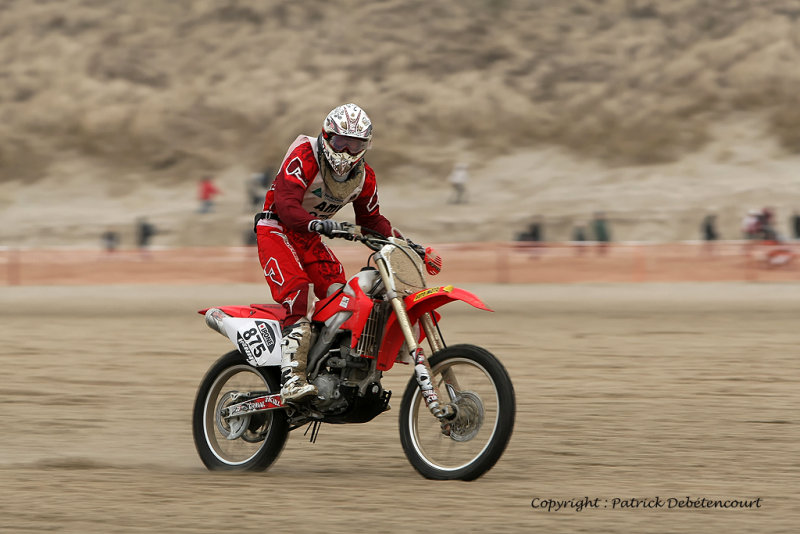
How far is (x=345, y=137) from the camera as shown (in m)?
7.20

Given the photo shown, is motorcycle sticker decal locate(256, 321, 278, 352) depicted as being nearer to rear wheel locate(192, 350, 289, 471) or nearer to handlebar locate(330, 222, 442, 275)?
rear wheel locate(192, 350, 289, 471)

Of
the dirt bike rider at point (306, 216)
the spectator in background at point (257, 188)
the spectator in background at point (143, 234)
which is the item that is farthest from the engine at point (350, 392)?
the spectator in background at point (257, 188)

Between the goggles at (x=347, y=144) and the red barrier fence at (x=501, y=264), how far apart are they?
16.2 metres

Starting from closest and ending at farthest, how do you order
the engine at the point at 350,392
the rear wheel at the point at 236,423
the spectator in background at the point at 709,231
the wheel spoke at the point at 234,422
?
the engine at the point at 350,392, the rear wheel at the point at 236,423, the wheel spoke at the point at 234,422, the spectator in background at the point at 709,231

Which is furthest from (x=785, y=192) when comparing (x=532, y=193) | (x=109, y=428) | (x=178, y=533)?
(x=178, y=533)

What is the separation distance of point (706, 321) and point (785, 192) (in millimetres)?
18334

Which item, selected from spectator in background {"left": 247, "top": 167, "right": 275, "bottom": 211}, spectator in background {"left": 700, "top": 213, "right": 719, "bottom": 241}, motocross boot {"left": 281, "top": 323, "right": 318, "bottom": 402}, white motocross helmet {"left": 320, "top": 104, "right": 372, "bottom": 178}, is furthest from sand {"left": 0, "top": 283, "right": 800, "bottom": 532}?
spectator in background {"left": 247, "top": 167, "right": 275, "bottom": 211}

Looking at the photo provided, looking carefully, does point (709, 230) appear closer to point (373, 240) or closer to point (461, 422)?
point (373, 240)

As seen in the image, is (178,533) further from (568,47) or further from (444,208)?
(568,47)

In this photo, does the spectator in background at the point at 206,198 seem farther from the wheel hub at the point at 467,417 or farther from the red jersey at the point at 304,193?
the wheel hub at the point at 467,417

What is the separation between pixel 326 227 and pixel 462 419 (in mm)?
1381

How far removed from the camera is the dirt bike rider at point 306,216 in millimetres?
7215

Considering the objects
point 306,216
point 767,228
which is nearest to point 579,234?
point 767,228

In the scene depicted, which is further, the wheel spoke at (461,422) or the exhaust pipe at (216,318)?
the exhaust pipe at (216,318)
